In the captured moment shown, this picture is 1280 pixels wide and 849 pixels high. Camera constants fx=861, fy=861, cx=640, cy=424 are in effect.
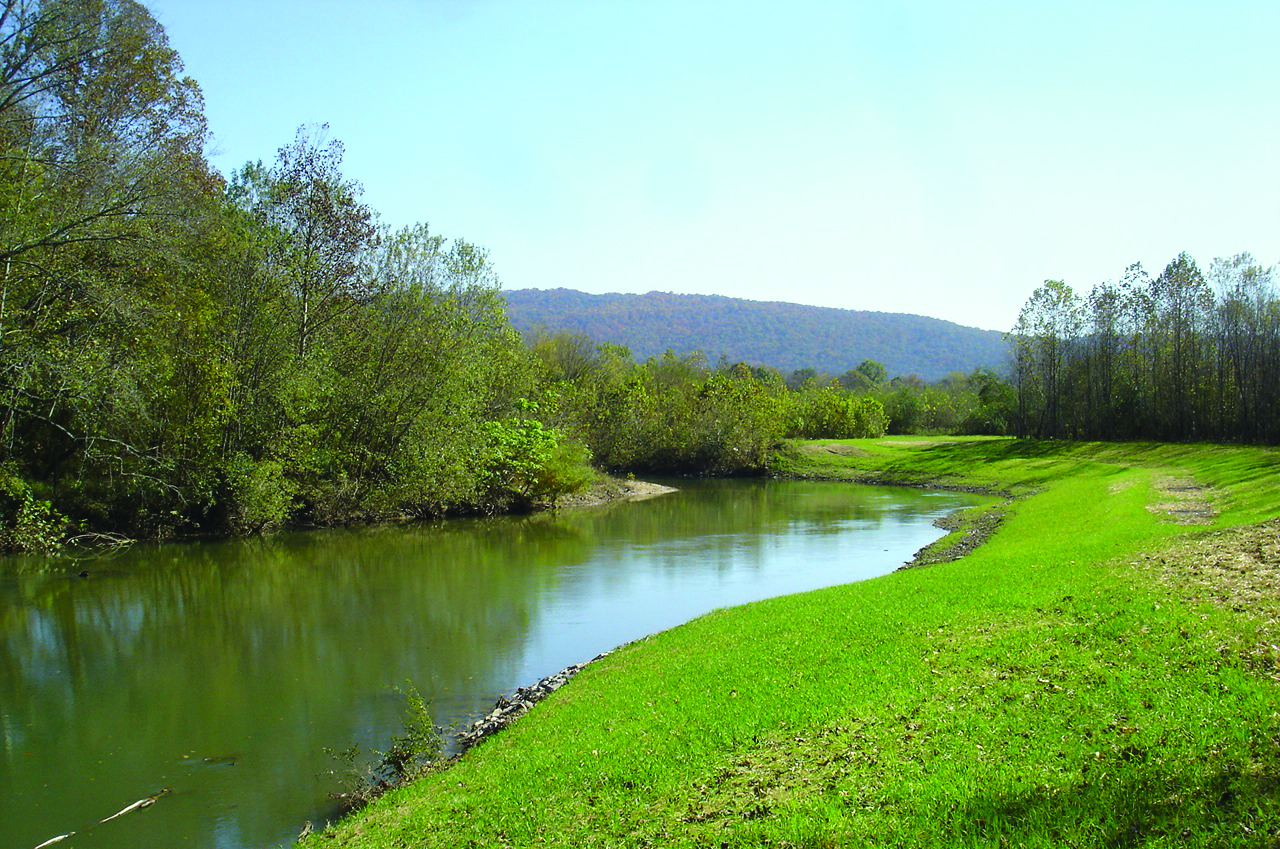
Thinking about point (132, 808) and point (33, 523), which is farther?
point (33, 523)

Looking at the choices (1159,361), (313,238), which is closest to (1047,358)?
(1159,361)

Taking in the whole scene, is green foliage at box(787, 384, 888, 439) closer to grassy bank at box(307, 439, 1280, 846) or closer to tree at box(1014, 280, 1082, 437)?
tree at box(1014, 280, 1082, 437)

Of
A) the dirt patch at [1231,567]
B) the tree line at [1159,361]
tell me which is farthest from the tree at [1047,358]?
the dirt patch at [1231,567]

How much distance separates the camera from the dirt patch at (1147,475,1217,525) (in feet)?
83.0

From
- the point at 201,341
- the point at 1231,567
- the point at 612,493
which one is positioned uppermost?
the point at 201,341

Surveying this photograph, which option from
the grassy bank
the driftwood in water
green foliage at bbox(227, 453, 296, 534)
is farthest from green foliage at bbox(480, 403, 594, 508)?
the driftwood in water

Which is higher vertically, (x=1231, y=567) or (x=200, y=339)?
(x=200, y=339)

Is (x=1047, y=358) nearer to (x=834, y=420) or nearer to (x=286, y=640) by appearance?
(x=834, y=420)

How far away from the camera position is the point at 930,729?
858cm

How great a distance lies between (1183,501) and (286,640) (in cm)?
2934

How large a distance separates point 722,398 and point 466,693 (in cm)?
5998

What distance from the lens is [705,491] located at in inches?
2419

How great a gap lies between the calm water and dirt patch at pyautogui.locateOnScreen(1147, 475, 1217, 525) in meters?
8.29

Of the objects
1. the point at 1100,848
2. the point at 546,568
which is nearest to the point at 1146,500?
the point at 546,568
